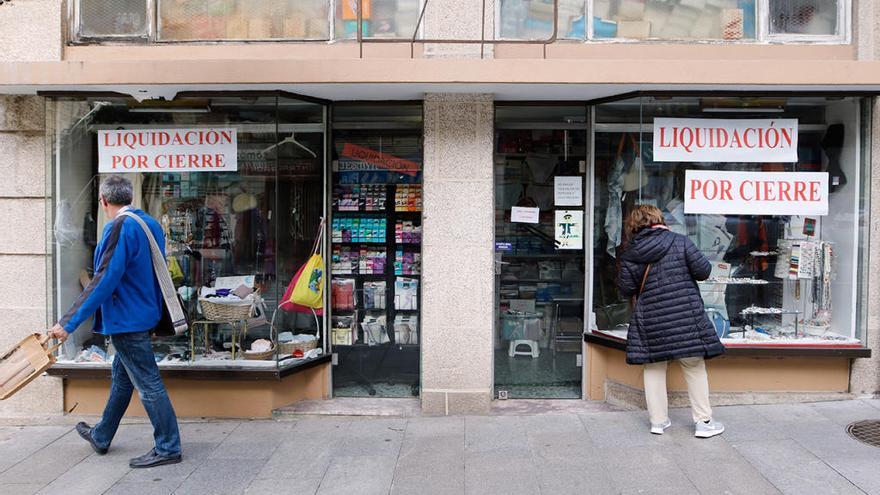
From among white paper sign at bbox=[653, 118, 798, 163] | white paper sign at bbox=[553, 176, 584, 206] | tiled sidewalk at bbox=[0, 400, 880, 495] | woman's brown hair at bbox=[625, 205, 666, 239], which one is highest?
white paper sign at bbox=[653, 118, 798, 163]

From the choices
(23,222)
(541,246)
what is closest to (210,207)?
(23,222)

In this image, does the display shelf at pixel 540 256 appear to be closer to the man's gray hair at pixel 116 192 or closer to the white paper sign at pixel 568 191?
the white paper sign at pixel 568 191

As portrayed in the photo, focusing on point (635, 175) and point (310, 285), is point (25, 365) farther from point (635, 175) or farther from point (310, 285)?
point (635, 175)

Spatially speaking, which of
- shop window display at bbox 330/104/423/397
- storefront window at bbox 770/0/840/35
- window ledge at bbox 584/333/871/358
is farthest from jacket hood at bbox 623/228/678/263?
storefront window at bbox 770/0/840/35

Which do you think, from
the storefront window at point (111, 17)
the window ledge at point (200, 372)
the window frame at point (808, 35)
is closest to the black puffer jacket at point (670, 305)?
the window frame at point (808, 35)

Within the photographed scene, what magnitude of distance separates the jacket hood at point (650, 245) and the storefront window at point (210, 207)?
2.76 m

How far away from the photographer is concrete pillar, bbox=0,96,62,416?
6.14m

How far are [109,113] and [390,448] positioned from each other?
3.76m

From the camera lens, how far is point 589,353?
643 centimetres

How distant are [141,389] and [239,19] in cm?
326

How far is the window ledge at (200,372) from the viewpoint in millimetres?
5914

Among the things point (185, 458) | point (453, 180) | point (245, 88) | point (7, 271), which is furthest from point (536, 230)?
point (7, 271)

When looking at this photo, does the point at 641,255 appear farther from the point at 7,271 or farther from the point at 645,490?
the point at 7,271

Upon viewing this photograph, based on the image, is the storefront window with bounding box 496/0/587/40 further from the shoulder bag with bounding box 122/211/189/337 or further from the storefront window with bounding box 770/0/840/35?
the shoulder bag with bounding box 122/211/189/337
